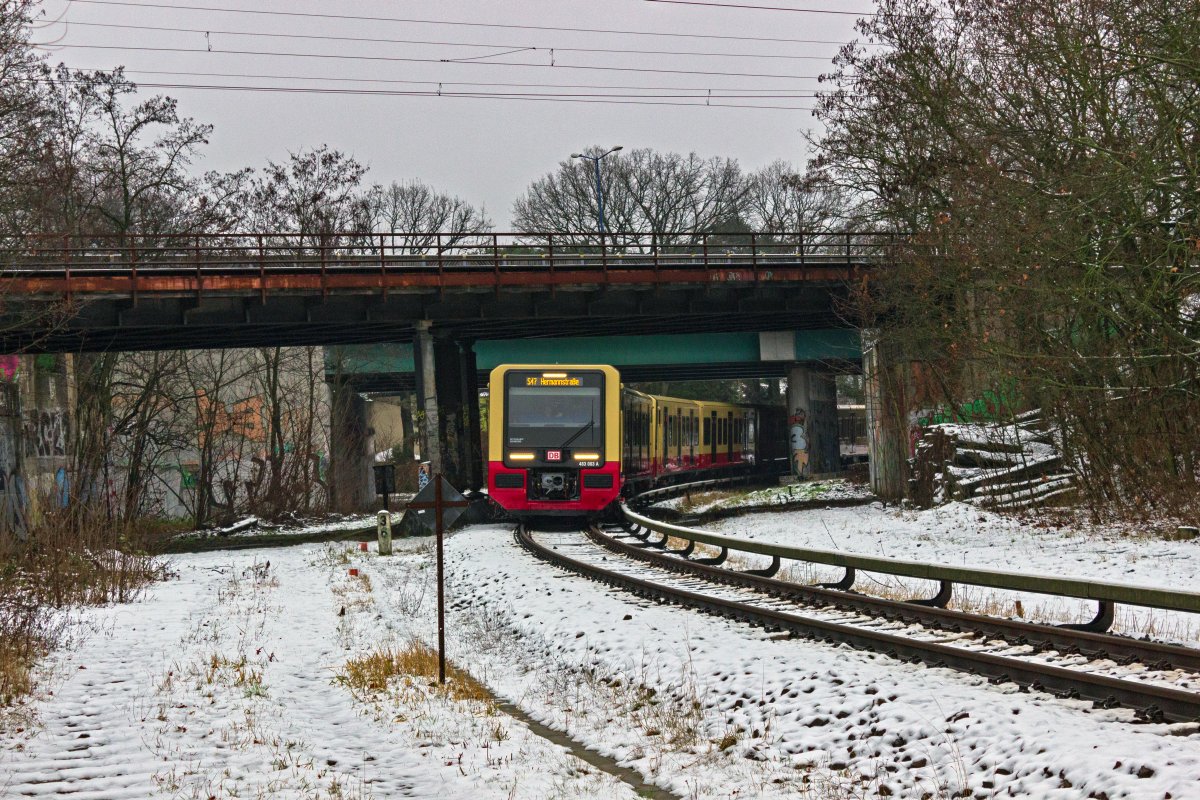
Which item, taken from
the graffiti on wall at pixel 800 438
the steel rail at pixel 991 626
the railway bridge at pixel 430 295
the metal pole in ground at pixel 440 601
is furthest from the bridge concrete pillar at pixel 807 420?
the metal pole in ground at pixel 440 601

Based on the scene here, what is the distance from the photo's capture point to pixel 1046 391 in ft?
→ 67.2

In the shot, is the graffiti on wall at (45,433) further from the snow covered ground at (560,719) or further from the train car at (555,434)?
the snow covered ground at (560,719)

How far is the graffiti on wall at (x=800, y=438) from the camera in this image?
43.6m

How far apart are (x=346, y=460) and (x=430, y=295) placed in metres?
11.9

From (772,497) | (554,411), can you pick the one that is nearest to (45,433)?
(554,411)

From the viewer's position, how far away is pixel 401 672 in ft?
36.8

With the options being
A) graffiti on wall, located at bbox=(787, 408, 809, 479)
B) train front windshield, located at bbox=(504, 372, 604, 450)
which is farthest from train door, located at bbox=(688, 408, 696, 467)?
train front windshield, located at bbox=(504, 372, 604, 450)

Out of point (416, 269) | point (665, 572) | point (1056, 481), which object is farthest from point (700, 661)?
point (416, 269)

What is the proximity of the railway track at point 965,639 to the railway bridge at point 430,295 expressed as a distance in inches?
509

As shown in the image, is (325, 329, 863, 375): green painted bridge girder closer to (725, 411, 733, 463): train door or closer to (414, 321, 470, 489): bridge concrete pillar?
(414, 321, 470, 489): bridge concrete pillar

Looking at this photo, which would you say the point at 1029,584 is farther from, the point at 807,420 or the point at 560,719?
the point at 807,420

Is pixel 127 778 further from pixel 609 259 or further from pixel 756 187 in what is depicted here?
pixel 756 187

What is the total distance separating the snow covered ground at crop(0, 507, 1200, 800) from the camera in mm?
6816

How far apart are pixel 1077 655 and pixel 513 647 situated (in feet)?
19.5
